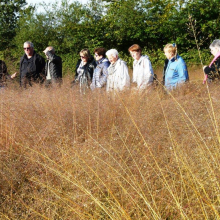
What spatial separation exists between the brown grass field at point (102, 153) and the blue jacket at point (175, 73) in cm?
47

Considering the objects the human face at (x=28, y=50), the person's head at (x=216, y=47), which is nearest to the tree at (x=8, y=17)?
the human face at (x=28, y=50)

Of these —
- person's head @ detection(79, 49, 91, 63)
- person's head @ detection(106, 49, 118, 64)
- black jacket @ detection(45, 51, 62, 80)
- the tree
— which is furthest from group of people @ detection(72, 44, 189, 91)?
the tree

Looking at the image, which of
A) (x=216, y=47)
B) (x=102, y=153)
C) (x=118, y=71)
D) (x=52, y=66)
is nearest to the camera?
(x=102, y=153)

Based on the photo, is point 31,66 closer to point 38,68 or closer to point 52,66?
point 38,68

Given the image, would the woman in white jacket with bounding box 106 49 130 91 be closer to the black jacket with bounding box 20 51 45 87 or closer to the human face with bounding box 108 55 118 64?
the human face with bounding box 108 55 118 64

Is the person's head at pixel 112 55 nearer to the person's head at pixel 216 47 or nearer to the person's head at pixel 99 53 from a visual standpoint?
the person's head at pixel 99 53

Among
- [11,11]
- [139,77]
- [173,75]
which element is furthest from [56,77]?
[11,11]

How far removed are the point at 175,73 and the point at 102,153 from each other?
9.51 feet

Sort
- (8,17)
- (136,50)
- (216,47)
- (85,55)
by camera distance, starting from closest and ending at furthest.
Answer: (216,47) < (136,50) < (85,55) < (8,17)

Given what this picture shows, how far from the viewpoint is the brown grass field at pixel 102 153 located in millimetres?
2404

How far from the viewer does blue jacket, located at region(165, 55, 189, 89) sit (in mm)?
5469

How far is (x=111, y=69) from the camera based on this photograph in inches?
219

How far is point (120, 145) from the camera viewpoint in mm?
3320

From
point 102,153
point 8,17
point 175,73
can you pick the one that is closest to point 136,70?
point 175,73
